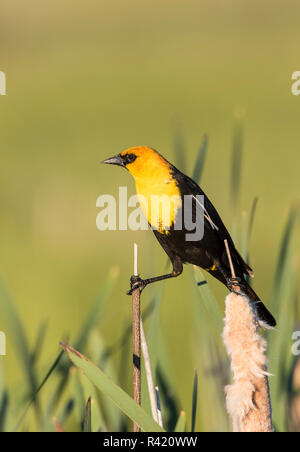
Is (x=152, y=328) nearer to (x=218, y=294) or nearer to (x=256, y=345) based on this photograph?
(x=256, y=345)

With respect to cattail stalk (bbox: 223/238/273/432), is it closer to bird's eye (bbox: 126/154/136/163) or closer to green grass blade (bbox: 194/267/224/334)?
green grass blade (bbox: 194/267/224/334)

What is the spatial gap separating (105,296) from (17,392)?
11.7 inches

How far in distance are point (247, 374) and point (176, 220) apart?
0.40m

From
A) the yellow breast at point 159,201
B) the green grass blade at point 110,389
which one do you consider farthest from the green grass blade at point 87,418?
the yellow breast at point 159,201

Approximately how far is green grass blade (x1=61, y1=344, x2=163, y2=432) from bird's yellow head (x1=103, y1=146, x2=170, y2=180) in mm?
391

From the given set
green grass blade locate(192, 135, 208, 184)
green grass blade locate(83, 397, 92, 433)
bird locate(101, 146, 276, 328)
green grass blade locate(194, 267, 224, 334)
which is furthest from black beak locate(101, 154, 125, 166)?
green grass blade locate(83, 397, 92, 433)

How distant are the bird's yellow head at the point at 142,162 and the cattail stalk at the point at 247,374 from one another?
36 centimetres

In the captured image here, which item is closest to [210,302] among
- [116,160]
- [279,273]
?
[279,273]

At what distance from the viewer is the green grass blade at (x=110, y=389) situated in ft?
2.08

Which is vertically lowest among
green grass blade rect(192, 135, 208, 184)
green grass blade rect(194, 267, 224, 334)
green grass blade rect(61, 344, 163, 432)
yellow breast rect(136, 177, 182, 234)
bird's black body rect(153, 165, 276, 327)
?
green grass blade rect(61, 344, 163, 432)

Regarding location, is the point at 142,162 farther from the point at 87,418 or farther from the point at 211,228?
the point at 87,418

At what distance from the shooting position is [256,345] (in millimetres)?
658

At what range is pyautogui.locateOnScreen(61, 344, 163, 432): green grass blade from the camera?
0.63 metres
